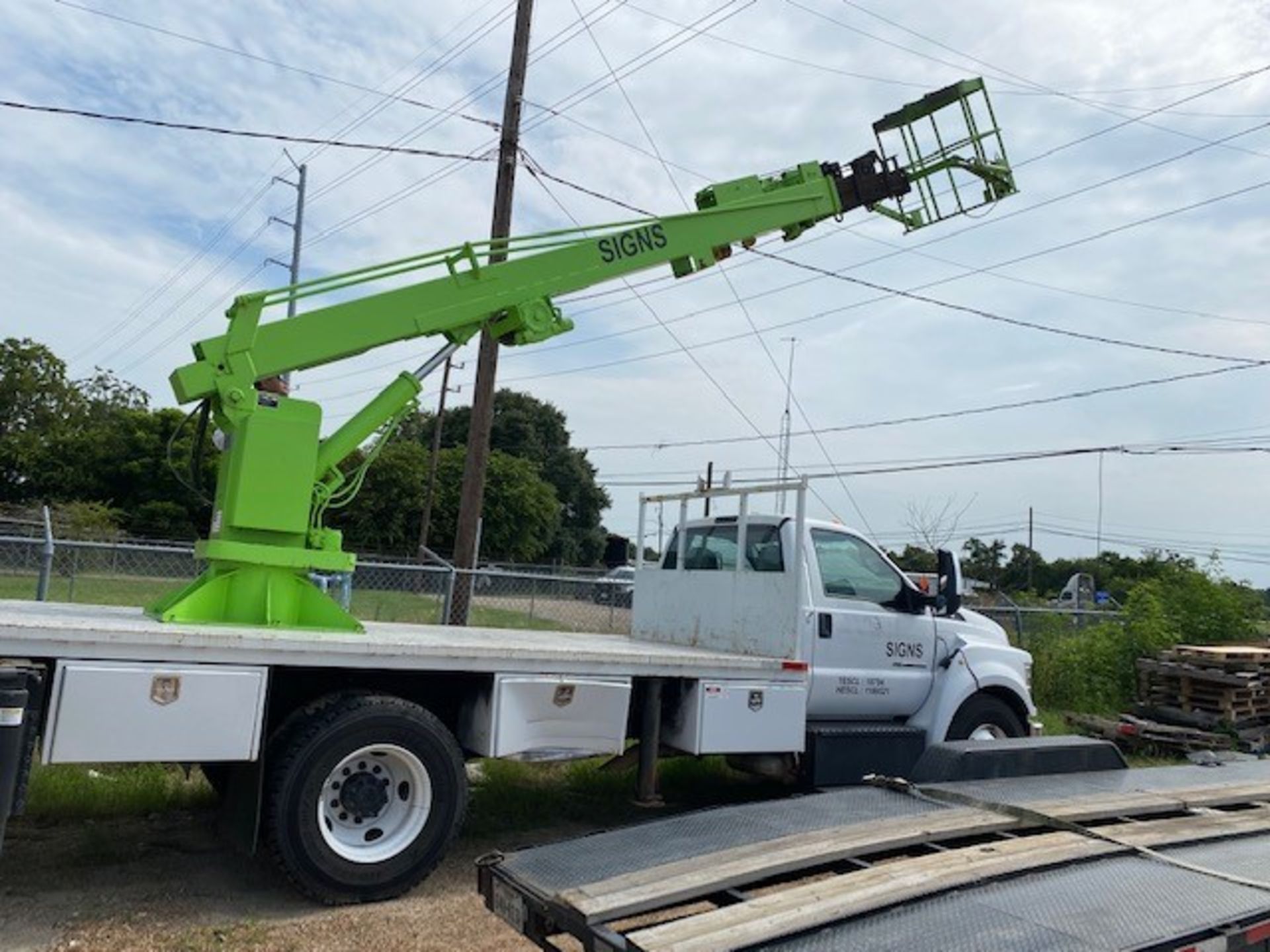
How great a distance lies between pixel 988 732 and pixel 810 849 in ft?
17.0

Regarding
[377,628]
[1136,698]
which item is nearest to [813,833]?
[377,628]

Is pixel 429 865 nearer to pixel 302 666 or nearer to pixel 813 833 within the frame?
pixel 302 666

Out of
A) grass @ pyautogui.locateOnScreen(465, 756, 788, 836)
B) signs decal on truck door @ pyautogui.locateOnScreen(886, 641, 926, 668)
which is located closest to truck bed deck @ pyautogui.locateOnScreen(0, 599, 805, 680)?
signs decal on truck door @ pyautogui.locateOnScreen(886, 641, 926, 668)

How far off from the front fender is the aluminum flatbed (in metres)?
3.19

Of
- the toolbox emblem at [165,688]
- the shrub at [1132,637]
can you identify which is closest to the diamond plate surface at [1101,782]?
the toolbox emblem at [165,688]

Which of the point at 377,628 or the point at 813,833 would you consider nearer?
the point at 813,833

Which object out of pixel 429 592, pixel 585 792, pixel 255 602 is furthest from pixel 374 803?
pixel 429 592

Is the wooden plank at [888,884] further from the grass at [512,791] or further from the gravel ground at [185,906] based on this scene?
the grass at [512,791]

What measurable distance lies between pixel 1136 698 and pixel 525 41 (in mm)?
12260

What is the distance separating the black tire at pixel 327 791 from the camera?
5203 millimetres

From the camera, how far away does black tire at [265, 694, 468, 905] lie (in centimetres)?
520

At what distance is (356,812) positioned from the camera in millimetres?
5512

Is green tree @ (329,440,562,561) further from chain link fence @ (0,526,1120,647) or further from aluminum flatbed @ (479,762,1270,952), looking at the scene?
aluminum flatbed @ (479,762,1270,952)

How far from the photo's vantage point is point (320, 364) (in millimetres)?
6824
